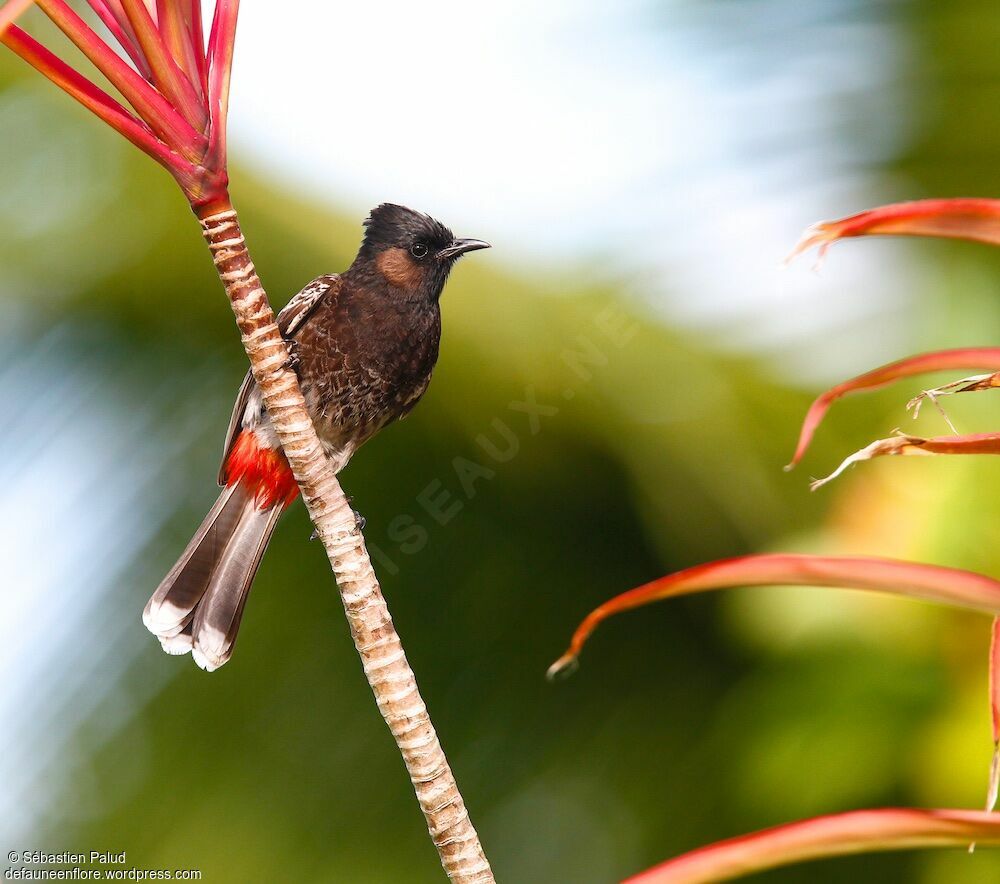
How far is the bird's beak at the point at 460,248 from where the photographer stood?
10.9ft

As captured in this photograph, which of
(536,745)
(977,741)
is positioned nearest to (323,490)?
(977,741)

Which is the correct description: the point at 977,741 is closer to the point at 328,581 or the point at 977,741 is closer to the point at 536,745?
the point at 536,745

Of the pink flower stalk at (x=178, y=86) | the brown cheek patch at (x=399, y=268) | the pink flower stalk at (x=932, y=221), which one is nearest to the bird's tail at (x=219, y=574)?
the brown cheek patch at (x=399, y=268)

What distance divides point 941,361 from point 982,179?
8.63ft

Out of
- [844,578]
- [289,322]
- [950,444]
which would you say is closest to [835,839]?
[844,578]

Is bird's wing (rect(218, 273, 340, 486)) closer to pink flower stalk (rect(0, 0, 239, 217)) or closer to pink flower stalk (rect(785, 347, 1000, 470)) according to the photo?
pink flower stalk (rect(0, 0, 239, 217))

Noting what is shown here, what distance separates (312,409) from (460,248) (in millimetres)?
755

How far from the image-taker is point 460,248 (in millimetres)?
3350

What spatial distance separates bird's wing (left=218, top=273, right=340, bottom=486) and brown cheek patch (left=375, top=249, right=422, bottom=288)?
0.49ft

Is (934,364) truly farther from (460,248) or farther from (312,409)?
(460,248)

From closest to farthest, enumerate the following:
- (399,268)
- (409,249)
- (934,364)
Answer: (934,364) → (399,268) → (409,249)

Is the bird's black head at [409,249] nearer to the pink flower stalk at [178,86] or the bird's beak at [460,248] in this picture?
the bird's beak at [460,248]

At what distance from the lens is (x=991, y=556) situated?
9.17ft

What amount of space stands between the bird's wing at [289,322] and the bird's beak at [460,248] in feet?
1.19
